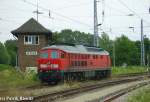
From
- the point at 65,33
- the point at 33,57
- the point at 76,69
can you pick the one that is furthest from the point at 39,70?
the point at 65,33

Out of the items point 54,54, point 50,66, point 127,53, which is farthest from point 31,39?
point 127,53

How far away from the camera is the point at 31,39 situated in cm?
5672

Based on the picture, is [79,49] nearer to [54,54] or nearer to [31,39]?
[54,54]

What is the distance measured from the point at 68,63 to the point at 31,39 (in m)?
22.2

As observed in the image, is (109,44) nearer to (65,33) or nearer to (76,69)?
(65,33)

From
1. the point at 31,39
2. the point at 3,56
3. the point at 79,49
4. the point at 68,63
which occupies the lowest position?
the point at 68,63

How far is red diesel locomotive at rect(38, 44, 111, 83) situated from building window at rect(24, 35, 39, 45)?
14.6m

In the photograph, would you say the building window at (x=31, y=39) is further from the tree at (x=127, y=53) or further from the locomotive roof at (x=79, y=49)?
the tree at (x=127, y=53)

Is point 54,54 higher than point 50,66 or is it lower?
higher

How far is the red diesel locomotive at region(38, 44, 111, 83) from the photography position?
110 feet

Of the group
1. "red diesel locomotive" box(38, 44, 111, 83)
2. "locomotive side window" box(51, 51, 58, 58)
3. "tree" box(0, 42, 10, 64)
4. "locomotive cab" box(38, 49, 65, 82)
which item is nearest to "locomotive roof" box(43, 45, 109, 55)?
"red diesel locomotive" box(38, 44, 111, 83)

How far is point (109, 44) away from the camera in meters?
148

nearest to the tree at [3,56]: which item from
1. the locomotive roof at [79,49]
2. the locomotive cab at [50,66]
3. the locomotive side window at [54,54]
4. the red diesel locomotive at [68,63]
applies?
the locomotive roof at [79,49]

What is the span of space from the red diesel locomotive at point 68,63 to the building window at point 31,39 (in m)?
14.6
